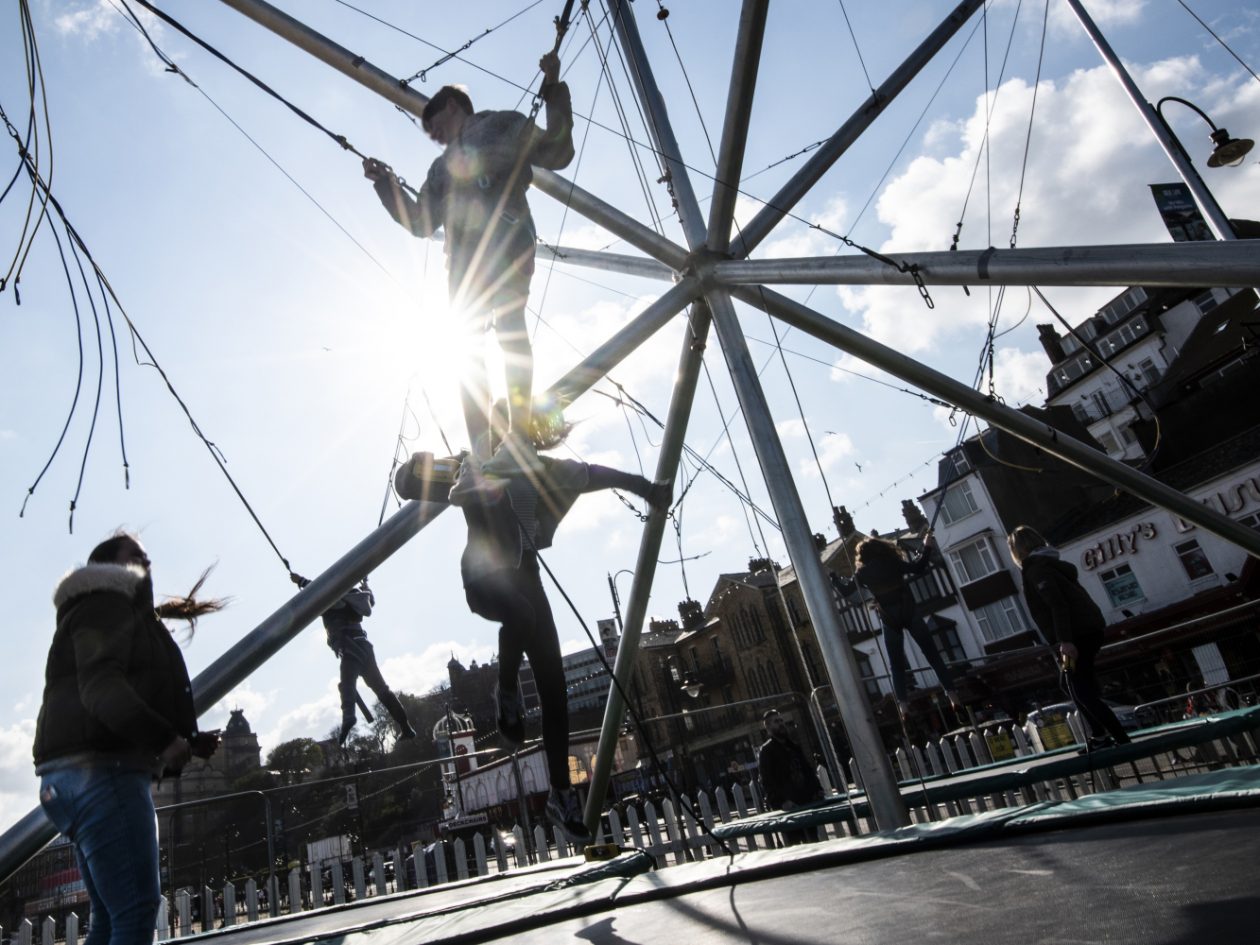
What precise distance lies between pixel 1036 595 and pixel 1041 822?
314 cm

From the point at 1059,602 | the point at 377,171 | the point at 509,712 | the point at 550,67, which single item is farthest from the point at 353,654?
the point at 1059,602

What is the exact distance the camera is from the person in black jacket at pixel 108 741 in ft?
7.38

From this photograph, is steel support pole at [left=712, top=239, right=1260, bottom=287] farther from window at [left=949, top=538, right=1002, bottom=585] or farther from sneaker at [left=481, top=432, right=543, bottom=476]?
window at [left=949, top=538, right=1002, bottom=585]

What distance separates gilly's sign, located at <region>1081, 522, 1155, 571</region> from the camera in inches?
943

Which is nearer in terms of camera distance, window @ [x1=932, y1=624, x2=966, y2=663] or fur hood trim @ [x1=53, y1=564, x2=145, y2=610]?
fur hood trim @ [x1=53, y1=564, x2=145, y2=610]

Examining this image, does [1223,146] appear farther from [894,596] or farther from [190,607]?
[190,607]

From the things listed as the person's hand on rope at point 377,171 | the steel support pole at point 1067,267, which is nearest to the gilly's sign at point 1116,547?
the steel support pole at point 1067,267

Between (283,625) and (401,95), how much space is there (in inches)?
122

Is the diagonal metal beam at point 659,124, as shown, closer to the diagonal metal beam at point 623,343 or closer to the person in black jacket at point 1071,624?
the diagonal metal beam at point 623,343

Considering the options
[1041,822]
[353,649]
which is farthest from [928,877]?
[353,649]

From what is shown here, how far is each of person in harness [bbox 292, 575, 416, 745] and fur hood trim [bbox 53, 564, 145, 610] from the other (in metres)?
3.91

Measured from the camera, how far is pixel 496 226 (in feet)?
11.4

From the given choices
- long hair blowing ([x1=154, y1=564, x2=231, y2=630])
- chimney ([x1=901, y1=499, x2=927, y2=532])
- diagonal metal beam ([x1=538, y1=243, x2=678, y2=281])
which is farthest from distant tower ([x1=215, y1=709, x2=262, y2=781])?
long hair blowing ([x1=154, y1=564, x2=231, y2=630])

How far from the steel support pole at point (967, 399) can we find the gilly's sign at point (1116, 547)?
22.5 metres
